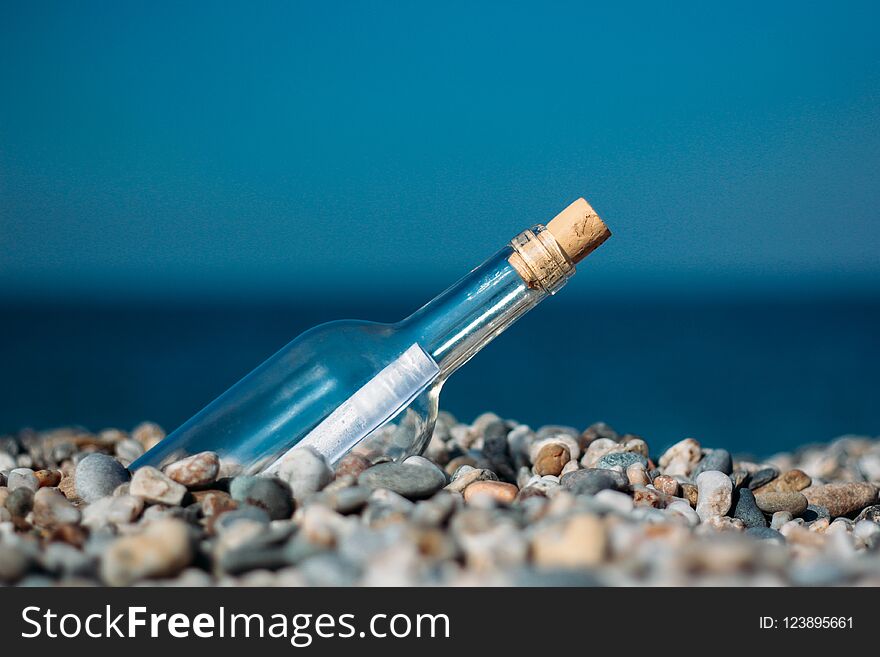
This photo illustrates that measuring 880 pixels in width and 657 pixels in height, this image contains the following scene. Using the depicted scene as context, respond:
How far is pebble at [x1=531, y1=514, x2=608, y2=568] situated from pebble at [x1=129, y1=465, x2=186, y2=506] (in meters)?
1.27

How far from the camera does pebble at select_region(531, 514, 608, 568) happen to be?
1916 millimetres

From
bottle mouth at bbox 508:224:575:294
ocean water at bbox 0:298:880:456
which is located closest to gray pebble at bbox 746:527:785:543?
bottle mouth at bbox 508:224:575:294

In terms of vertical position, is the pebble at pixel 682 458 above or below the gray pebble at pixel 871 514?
above

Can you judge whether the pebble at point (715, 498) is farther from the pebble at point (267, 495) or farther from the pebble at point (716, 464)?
the pebble at point (267, 495)

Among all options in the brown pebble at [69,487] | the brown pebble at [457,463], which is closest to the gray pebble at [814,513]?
the brown pebble at [457,463]

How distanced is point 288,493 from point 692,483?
4.98 ft

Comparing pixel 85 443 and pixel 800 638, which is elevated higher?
pixel 85 443

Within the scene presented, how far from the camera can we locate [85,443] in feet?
15.1

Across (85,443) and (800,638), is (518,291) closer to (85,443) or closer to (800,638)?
(800,638)

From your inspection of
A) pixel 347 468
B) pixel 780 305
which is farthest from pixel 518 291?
pixel 780 305

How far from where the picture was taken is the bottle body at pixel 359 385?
3150mm

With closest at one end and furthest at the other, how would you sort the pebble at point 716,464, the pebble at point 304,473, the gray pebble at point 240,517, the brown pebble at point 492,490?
1. the gray pebble at point 240,517
2. the pebble at point 304,473
3. the brown pebble at point 492,490
4. the pebble at point 716,464

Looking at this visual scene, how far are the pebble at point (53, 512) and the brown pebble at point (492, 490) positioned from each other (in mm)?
1167

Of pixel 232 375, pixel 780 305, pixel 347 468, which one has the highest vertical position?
pixel 780 305
